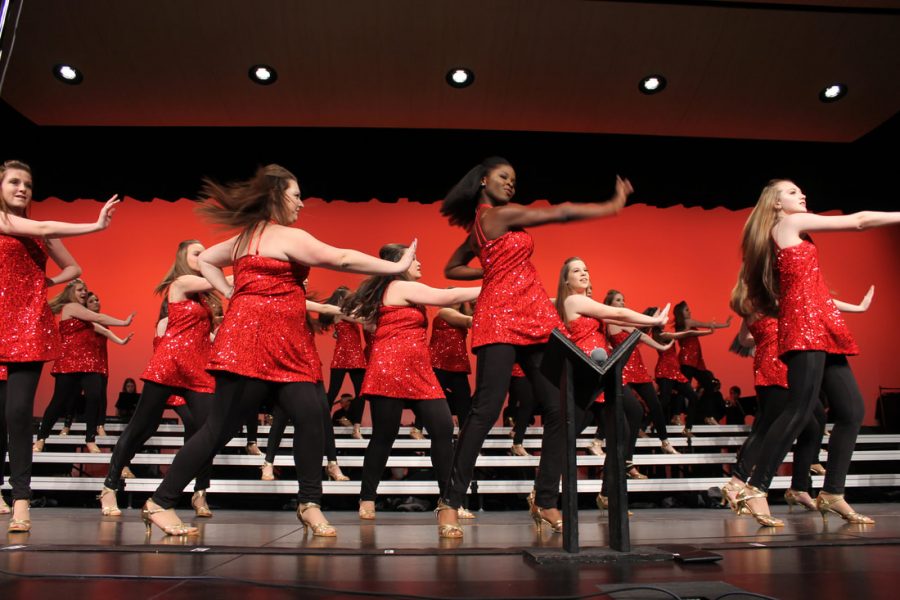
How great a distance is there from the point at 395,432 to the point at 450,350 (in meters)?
2.80

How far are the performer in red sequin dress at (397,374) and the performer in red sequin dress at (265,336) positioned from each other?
1.06 metres

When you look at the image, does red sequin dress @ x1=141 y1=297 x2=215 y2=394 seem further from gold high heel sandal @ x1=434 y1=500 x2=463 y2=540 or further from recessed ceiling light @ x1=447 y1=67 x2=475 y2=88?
recessed ceiling light @ x1=447 y1=67 x2=475 y2=88

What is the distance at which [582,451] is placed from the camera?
24.7 feet

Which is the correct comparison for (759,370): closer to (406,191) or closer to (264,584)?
(264,584)

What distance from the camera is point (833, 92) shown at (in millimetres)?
10117

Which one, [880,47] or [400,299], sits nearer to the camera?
[400,299]

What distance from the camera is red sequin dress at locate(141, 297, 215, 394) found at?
4.65 m

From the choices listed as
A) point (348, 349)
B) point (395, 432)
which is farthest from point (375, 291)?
point (348, 349)

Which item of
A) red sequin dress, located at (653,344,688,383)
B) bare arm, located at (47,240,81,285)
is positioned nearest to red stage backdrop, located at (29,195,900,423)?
red sequin dress, located at (653,344,688,383)

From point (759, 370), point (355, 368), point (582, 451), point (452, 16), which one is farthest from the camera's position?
point (452, 16)

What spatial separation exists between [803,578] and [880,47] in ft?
29.9

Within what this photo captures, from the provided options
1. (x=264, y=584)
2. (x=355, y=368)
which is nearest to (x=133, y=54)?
(x=355, y=368)

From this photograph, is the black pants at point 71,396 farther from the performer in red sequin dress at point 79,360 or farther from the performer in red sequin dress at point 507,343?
the performer in red sequin dress at point 507,343

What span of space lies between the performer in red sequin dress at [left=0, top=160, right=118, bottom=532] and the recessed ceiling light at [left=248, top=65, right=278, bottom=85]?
623 cm
